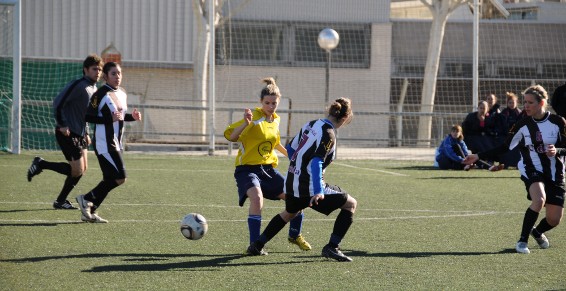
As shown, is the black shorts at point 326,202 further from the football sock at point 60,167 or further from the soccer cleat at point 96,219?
the football sock at point 60,167

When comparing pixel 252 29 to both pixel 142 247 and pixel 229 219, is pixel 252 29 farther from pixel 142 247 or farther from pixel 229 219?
pixel 142 247

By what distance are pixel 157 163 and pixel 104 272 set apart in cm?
1109

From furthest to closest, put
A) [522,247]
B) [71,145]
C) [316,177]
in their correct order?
[71,145]
[522,247]
[316,177]

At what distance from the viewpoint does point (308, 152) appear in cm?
706

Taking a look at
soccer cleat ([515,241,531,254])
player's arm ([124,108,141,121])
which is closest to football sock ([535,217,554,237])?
soccer cleat ([515,241,531,254])

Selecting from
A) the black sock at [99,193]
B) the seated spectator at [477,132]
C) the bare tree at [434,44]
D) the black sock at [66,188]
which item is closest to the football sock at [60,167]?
the black sock at [66,188]

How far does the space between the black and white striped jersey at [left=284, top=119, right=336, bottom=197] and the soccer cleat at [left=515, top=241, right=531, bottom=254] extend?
1953 millimetres

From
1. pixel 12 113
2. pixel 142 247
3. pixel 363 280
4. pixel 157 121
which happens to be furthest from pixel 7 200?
pixel 157 121

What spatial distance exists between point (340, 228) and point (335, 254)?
232 mm

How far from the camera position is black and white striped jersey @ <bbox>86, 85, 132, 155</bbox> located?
8.93 metres

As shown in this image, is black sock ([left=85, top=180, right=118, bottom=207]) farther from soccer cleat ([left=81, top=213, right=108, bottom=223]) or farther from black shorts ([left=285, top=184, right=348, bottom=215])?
black shorts ([left=285, top=184, right=348, bottom=215])

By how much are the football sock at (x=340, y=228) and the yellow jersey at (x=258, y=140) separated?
1032 mm

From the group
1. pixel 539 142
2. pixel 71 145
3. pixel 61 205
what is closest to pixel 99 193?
pixel 61 205

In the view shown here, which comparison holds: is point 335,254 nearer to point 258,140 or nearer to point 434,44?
point 258,140
